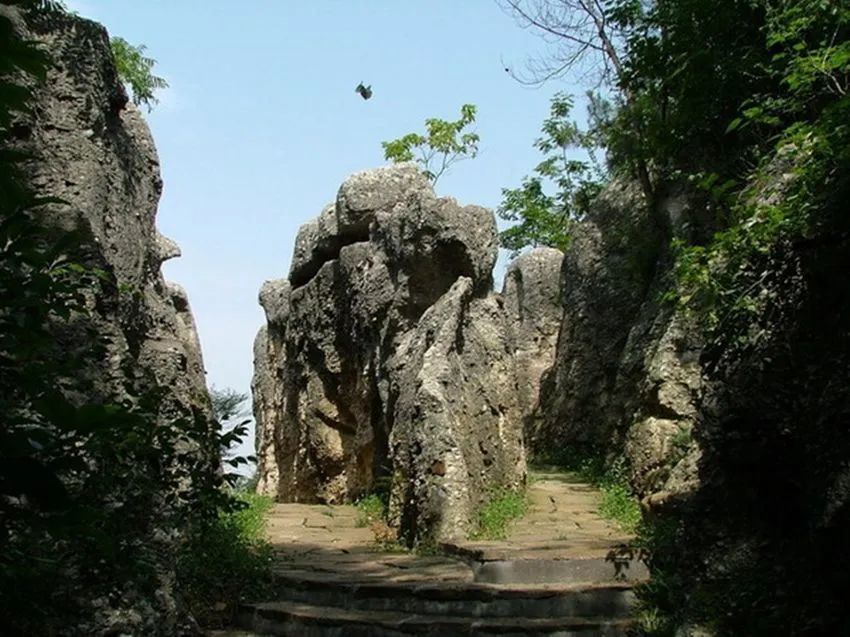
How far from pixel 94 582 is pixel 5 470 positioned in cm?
279

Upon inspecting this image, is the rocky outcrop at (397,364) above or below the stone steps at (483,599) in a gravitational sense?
above

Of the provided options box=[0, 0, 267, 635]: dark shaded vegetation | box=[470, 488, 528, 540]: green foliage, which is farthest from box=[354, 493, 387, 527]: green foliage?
box=[0, 0, 267, 635]: dark shaded vegetation

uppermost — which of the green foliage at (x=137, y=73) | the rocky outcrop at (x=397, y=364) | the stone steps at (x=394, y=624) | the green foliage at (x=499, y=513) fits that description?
the green foliage at (x=137, y=73)

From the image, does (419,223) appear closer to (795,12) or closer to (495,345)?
(495,345)

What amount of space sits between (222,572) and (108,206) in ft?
10.9

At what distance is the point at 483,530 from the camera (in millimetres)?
9633

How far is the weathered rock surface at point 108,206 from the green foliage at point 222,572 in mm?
1253

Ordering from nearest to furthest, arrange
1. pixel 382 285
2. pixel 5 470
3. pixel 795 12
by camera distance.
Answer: pixel 5 470 < pixel 795 12 < pixel 382 285

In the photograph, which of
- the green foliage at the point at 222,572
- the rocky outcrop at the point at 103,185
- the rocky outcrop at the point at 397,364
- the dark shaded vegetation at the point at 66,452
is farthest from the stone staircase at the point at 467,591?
the rocky outcrop at the point at 103,185

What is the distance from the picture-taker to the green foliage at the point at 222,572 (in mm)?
7480

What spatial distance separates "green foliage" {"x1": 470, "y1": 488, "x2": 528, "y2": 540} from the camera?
9547 mm

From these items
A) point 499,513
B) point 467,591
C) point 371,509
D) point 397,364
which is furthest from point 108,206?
point 371,509

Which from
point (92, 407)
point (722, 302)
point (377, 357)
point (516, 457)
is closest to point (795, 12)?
point (722, 302)

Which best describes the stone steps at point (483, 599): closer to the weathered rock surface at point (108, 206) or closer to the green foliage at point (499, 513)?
the green foliage at point (499, 513)
